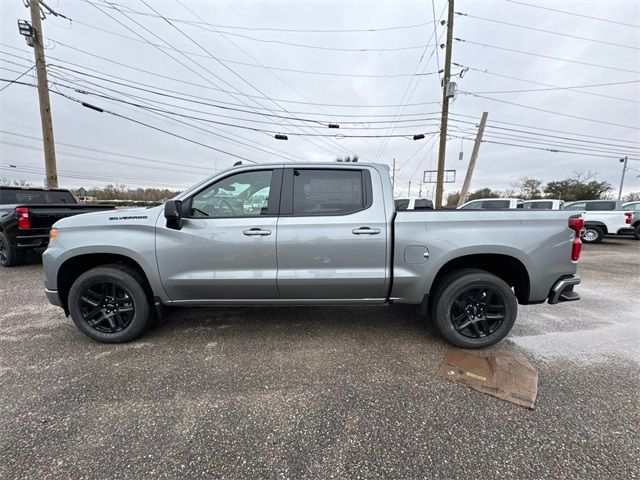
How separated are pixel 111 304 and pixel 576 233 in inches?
188

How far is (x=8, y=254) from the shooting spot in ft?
19.8

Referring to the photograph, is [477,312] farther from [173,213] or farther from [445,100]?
[445,100]

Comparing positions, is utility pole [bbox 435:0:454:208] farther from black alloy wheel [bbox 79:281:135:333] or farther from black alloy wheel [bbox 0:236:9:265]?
Result: black alloy wheel [bbox 0:236:9:265]

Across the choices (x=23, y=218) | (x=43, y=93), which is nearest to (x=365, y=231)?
(x=23, y=218)

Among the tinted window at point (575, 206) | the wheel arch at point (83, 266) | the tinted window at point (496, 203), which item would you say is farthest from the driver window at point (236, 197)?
the tinted window at point (575, 206)

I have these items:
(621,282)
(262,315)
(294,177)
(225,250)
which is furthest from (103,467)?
(621,282)

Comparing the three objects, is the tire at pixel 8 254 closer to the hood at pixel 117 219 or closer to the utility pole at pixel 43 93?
the hood at pixel 117 219

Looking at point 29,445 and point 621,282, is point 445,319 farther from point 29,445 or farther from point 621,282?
point 621,282

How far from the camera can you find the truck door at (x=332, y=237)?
9.20 feet

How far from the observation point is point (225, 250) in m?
2.82

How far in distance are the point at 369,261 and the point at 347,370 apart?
1027mm

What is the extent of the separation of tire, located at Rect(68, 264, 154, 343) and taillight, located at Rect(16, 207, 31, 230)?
432cm

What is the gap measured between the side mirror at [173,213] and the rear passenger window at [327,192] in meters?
1.09

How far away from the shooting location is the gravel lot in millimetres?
1671
